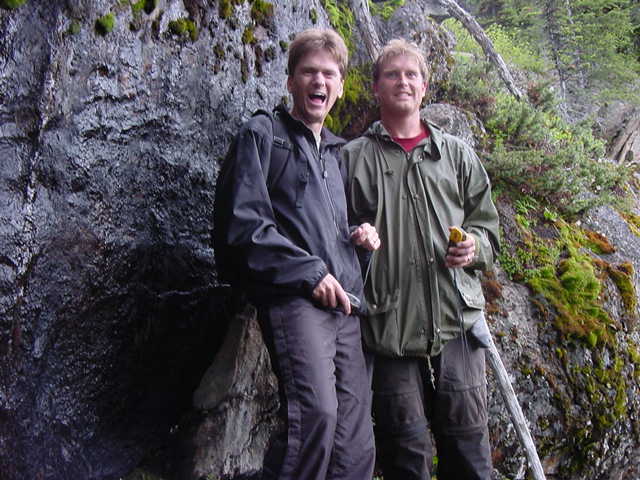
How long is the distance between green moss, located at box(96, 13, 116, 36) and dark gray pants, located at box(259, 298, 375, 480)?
258 cm

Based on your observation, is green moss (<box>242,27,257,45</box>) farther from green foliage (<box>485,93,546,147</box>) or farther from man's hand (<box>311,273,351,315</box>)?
green foliage (<box>485,93,546,147</box>)

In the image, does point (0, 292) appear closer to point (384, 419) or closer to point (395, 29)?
point (384, 419)

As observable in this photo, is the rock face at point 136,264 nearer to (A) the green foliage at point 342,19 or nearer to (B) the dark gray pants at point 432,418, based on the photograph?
(B) the dark gray pants at point 432,418

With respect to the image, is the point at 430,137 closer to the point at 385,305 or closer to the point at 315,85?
the point at 315,85

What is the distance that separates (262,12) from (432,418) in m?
4.13

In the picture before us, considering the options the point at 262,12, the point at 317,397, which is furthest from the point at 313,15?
the point at 317,397

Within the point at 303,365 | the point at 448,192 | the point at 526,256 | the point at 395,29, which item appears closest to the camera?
the point at 303,365

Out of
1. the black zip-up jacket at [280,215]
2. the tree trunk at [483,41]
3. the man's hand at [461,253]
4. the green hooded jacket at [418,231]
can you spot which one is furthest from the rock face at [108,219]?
the tree trunk at [483,41]

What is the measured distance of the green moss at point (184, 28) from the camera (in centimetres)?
461

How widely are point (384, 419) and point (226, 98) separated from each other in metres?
3.13

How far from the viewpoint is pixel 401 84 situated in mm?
3979

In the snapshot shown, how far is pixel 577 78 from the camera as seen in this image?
55.6 ft

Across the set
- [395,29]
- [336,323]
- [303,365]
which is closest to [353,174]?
[336,323]

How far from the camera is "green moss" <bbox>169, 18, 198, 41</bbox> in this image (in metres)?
4.61
